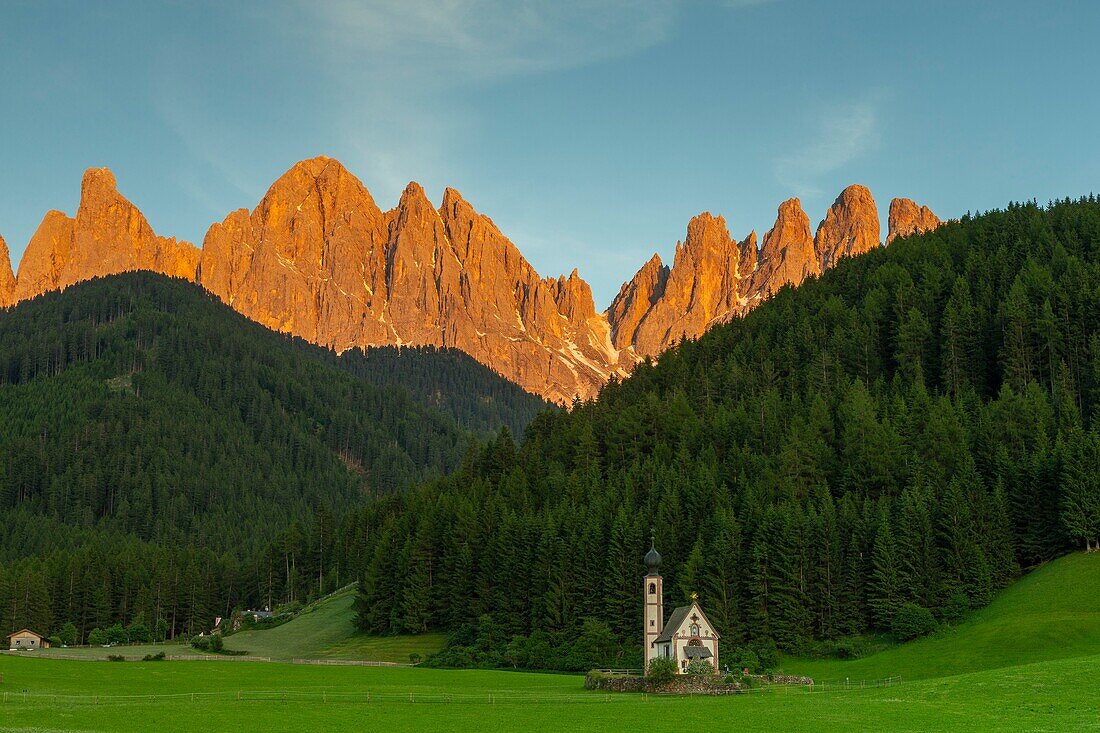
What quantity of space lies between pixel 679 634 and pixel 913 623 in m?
25.4

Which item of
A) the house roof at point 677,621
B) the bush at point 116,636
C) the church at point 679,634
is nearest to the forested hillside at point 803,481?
the church at point 679,634

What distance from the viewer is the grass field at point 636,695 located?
51469 millimetres

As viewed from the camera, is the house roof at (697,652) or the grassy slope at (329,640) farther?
the grassy slope at (329,640)

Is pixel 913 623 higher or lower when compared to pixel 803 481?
lower

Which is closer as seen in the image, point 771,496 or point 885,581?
point 885,581

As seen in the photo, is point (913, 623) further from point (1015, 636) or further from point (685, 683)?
point (685, 683)

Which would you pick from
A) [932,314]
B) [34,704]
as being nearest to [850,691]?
[34,704]

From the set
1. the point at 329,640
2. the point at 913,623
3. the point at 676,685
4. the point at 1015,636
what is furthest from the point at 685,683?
the point at 329,640

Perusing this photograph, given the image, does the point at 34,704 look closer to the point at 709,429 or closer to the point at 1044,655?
the point at 1044,655

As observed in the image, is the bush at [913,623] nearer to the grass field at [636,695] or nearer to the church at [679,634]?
the grass field at [636,695]

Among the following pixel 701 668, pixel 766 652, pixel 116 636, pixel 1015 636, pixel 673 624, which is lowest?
pixel 116 636

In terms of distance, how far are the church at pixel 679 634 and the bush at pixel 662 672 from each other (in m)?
5.40

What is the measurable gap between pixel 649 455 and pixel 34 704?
101661 millimetres

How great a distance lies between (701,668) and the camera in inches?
3204
